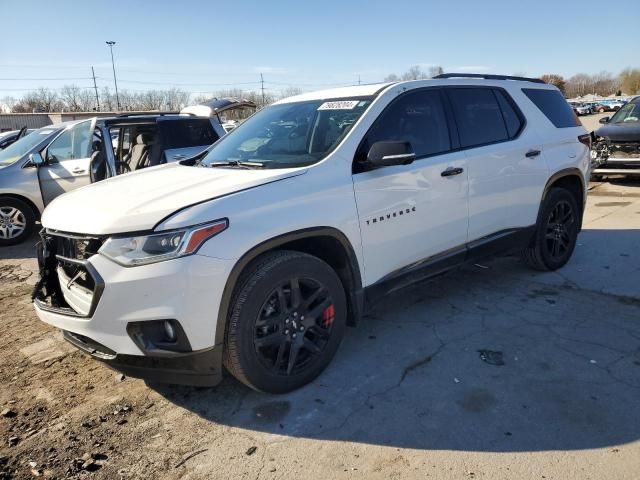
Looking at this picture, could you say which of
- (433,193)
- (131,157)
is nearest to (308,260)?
(433,193)

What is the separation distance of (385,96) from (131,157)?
5.20 m

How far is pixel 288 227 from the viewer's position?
286 cm

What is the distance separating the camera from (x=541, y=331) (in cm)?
380

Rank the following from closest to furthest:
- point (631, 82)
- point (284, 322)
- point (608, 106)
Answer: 1. point (284, 322)
2. point (608, 106)
3. point (631, 82)

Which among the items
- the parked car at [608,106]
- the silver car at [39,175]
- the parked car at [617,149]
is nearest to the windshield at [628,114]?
the parked car at [617,149]

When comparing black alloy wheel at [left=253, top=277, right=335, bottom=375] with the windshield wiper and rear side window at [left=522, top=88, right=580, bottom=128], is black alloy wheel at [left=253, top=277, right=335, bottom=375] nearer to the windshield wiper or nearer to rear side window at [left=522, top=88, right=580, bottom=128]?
the windshield wiper

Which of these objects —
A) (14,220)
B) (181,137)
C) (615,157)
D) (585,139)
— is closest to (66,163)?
(14,220)

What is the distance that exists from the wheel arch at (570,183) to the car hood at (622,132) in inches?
240

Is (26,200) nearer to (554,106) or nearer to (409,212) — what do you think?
(409,212)

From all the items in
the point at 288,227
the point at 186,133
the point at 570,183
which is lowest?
the point at 570,183

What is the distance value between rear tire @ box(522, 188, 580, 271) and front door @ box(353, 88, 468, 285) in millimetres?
1284

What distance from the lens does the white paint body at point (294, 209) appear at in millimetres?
2549

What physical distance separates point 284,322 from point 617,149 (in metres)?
10.0

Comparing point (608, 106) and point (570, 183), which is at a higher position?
point (608, 106)
